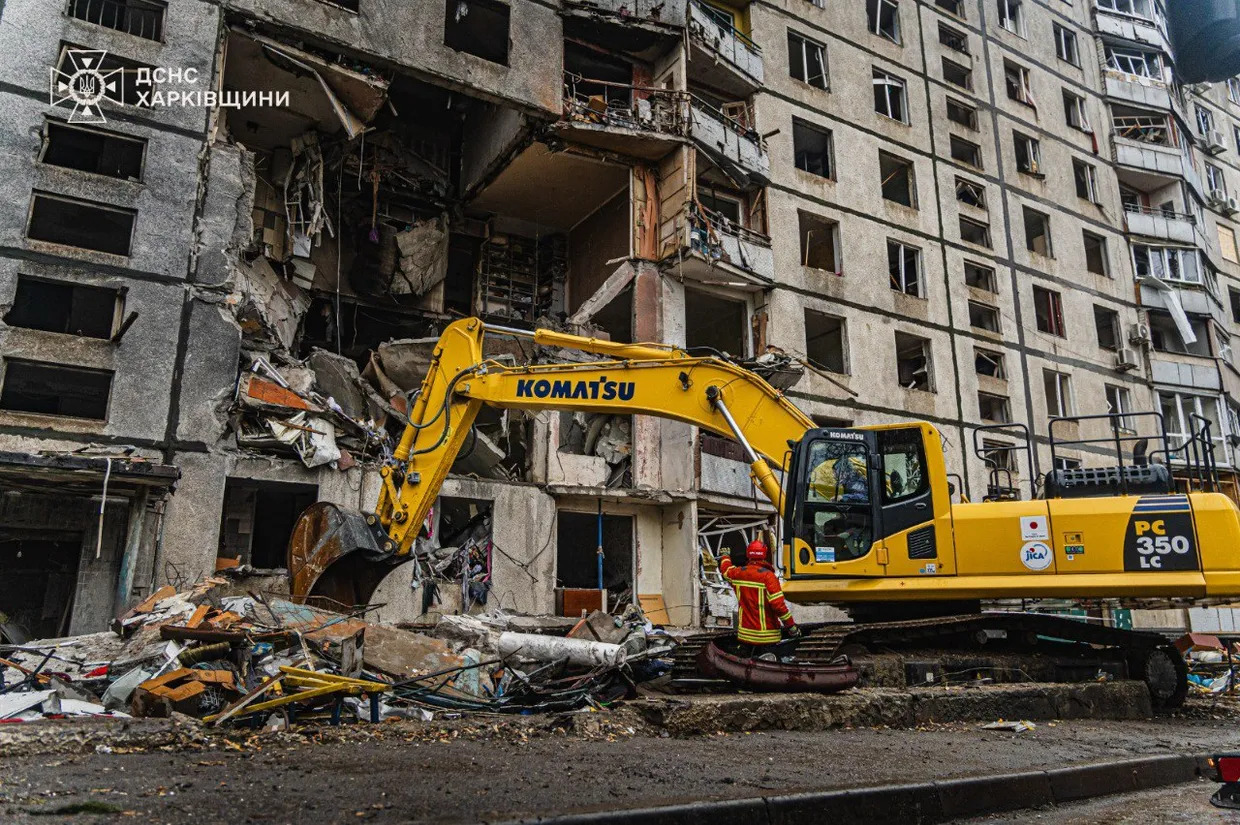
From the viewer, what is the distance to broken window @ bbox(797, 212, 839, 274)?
2470 centimetres

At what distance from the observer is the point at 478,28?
20672 mm

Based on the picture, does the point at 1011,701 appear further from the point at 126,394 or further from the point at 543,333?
the point at 126,394

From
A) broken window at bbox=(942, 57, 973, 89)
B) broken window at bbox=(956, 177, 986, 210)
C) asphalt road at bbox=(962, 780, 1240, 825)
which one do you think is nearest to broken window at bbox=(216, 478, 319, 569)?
asphalt road at bbox=(962, 780, 1240, 825)

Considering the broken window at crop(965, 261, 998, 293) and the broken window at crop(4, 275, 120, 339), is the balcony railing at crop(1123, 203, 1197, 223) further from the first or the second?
the broken window at crop(4, 275, 120, 339)

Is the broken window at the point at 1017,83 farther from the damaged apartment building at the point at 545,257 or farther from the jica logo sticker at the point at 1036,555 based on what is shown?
the jica logo sticker at the point at 1036,555

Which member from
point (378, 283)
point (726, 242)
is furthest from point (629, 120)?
point (378, 283)

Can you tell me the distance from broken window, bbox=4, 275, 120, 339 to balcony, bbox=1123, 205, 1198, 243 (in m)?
33.8

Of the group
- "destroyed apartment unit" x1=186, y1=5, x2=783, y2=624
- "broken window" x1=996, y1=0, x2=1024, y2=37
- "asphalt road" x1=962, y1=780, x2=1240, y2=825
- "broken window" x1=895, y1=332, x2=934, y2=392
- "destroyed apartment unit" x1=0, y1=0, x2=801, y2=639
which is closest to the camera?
"asphalt road" x1=962, y1=780, x2=1240, y2=825

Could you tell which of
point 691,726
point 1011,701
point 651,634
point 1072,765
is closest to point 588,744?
point 691,726

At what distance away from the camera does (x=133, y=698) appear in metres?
6.70

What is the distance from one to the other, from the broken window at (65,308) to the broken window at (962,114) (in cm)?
2626

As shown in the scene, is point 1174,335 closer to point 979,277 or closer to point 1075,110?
point 1075,110

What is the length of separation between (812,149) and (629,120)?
313 inches

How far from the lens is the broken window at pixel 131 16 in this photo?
16500 millimetres
